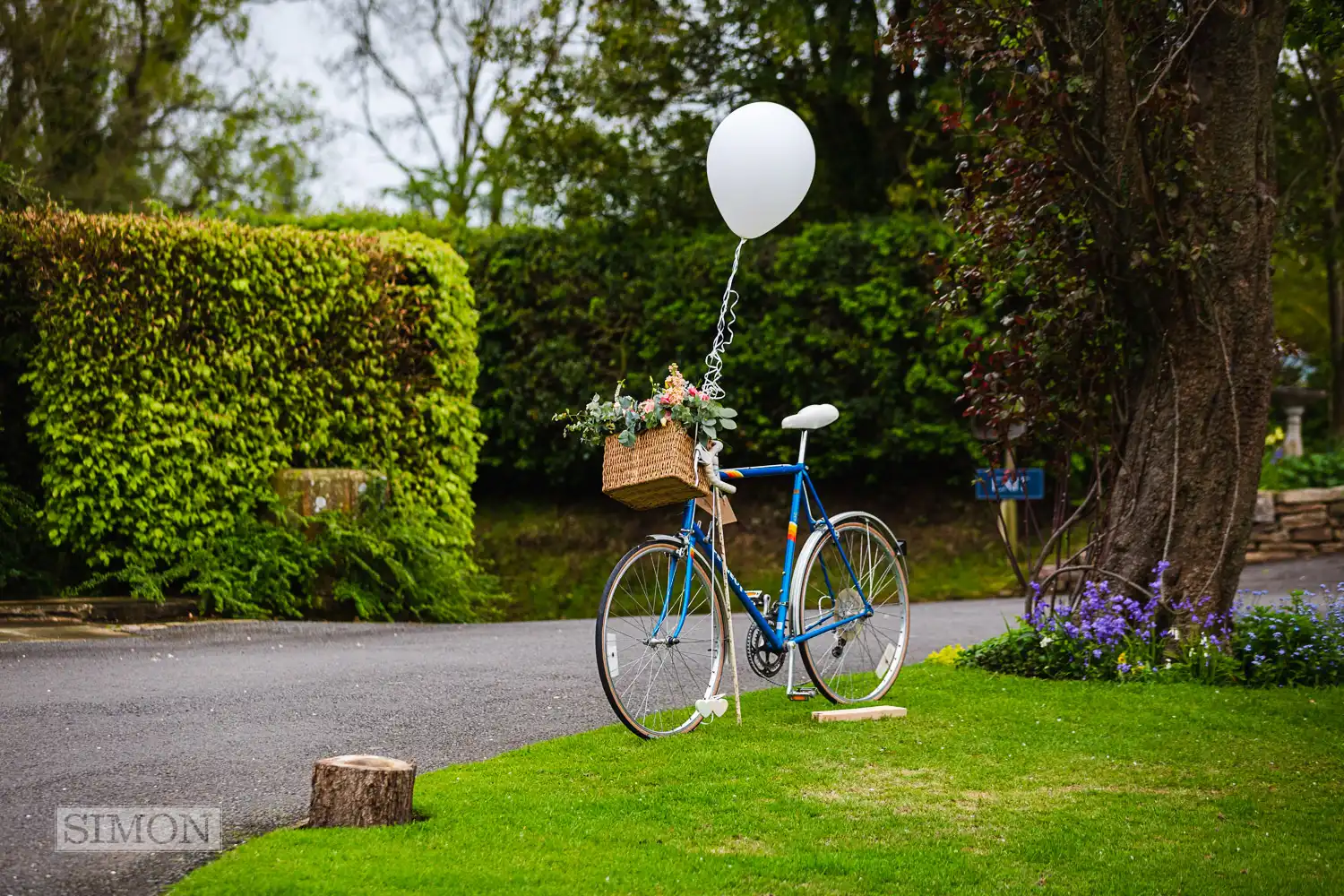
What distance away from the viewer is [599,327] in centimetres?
1441

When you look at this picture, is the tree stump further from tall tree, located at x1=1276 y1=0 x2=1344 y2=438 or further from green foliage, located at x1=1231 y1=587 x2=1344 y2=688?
tall tree, located at x1=1276 y1=0 x2=1344 y2=438

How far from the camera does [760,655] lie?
215 inches

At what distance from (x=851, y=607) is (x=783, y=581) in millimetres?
494

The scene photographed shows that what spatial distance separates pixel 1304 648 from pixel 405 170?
20.3 metres

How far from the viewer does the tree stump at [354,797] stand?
3.68m

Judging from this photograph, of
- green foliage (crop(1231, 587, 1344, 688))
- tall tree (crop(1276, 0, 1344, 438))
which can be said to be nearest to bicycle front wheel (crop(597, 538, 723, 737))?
green foliage (crop(1231, 587, 1344, 688))

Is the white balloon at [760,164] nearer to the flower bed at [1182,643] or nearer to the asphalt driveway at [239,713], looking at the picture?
the asphalt driveway at [239,713]

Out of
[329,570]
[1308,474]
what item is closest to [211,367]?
[329,570]

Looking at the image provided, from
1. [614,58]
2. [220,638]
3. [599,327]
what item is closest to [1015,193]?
[220,638]

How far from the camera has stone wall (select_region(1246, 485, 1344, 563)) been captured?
13.0 m

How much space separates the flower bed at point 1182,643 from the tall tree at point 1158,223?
0.14m

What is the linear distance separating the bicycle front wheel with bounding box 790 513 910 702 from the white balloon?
Result: 68.1 inches

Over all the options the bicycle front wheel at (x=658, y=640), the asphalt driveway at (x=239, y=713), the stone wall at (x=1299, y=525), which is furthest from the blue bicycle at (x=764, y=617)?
the stone wall at (x=1299, y=525)

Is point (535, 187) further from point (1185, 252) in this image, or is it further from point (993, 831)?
point (993, 831)
